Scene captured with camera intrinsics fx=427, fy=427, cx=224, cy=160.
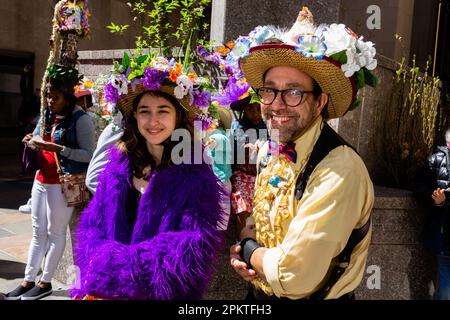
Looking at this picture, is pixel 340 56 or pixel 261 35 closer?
pixel 340 56

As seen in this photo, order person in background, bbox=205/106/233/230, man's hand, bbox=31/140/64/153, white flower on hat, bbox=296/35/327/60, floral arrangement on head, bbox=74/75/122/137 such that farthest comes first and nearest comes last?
man's hand, bbox=31/140/64/153
person in background, bbox=205/106/233/230
floral arrangement on head, bbox=74/75/122/137
white flower on hat, bbox=296/35/327/60

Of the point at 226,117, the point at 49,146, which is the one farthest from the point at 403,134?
the point at 49,146

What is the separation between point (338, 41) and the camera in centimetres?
170

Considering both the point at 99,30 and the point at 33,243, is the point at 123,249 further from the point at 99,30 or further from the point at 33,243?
the point at 99,30

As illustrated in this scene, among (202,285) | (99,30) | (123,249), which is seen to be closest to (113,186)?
(123,249)

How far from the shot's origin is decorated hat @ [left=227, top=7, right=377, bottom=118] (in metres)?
1.70

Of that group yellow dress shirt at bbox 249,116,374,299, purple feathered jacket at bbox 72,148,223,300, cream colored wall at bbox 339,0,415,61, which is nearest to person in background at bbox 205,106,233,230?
purple feathered jacket at bbox 72,148,223,300

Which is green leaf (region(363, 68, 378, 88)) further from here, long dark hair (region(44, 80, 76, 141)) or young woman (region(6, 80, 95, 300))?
long dark hair (region(44, 80, 76, 141))

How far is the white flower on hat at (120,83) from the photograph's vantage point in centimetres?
233

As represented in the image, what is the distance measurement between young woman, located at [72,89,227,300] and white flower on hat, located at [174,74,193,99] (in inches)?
3.5

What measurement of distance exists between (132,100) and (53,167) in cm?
177

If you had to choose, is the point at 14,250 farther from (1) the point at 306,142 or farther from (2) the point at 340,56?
(2) the point at 340,56

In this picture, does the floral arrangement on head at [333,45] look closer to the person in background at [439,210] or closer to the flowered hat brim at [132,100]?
the flowered hat brim at [132,100]

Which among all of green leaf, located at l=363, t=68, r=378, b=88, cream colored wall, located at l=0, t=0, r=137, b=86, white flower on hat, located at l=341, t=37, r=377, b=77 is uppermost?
cream colored wall, located at l=0, t=0, r=137, b=86
